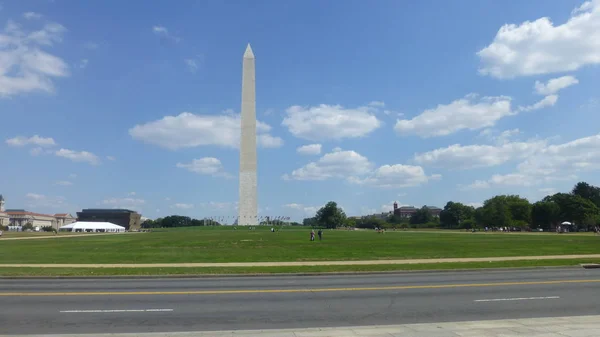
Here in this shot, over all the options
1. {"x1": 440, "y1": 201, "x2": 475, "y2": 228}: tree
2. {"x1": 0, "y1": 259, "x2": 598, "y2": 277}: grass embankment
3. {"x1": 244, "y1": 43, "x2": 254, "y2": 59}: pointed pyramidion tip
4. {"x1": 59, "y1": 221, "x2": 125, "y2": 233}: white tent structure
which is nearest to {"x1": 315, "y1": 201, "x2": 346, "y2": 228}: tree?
{"x1": 440, "y1": 201, "x2": 475, "y2": 228}: tree

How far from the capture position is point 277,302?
480 inches

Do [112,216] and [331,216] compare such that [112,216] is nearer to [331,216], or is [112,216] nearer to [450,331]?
[331,216]

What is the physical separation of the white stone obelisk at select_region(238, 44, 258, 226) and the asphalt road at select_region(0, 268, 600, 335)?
64.2 meters

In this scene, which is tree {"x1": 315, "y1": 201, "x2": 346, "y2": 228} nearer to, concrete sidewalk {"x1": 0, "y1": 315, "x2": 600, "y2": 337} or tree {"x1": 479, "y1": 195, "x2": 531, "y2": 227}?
tree {"x1": 479, "y1": 195, "x2": 531, "y2": 227}

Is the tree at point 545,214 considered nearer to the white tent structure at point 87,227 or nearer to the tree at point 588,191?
the tree at point 588,191

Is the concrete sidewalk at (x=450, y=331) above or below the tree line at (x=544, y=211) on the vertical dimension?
below

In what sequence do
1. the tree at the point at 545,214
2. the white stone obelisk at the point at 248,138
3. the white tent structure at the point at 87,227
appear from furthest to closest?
the white tent structure at the point at 87,227 < the tree at the point at 545,214 < the white stone obelisk at the point at 248,138

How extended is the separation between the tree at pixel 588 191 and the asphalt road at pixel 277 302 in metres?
132

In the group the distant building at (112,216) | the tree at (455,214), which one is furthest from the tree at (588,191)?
the distant building at (112,216)

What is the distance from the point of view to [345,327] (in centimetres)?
903

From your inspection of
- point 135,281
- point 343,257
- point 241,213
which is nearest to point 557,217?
point 241,213

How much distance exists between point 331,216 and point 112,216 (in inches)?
3471

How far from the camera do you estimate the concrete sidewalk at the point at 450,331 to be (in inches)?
317

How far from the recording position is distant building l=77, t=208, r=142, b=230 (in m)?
187
